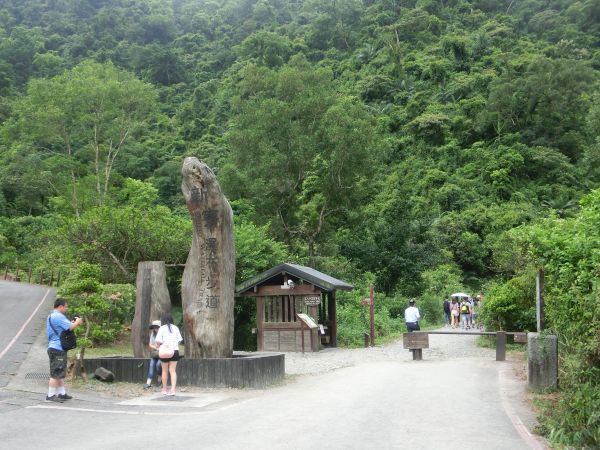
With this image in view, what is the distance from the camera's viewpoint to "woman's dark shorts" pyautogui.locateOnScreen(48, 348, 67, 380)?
9680mm

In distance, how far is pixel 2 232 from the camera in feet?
138

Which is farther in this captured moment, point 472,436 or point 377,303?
point 377,303

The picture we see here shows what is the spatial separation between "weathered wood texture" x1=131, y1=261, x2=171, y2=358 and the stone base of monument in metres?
1.09

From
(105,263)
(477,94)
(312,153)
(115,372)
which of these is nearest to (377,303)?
(312,153)

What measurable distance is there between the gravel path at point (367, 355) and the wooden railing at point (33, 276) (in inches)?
729

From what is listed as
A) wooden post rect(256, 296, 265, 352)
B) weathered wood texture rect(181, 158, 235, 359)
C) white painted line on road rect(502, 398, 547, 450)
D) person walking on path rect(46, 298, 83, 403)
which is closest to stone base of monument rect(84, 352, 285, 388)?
weathered wood texture rect(181, 158, 235, 359)

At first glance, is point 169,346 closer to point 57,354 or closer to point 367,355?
point 57,354

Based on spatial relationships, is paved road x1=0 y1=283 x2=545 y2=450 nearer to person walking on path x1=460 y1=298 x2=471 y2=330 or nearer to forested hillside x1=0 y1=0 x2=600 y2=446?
forested hillside x1=0 y1=0 x2=600 y2=446

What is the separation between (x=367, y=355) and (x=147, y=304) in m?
8.49

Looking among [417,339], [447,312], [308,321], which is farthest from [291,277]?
[447,312]

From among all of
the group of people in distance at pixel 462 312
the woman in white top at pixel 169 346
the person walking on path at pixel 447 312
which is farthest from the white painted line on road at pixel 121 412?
the person walking on path at pixel 447 312

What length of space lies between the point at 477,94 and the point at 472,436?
1989 inches

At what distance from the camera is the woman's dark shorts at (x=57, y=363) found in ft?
31.8

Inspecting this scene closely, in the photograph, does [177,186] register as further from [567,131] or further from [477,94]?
[567,131]
